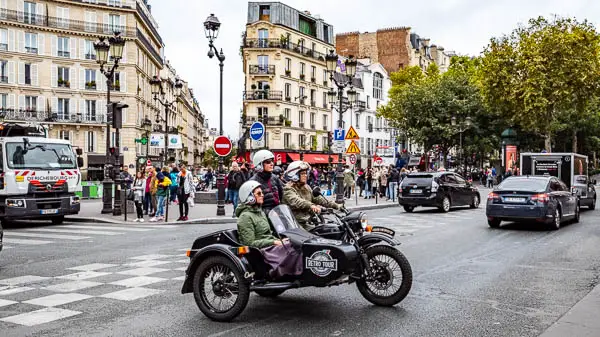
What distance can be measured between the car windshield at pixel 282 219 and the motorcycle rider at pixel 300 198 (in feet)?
1.42

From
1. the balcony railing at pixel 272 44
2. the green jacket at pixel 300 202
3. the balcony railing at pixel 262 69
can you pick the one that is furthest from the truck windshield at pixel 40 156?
the balcony railing at pixel 272 44

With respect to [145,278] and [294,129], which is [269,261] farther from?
[294,129]

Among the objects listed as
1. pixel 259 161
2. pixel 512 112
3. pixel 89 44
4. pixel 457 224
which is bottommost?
pixel 457 224

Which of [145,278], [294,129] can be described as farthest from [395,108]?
[145,278]

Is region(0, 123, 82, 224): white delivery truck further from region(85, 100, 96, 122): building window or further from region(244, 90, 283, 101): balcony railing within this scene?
region(244, 90, 283, 101): balcony railing

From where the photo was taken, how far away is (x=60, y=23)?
183ft

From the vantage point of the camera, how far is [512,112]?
143 ft

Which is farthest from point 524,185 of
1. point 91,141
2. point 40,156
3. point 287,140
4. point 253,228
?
point 91,141

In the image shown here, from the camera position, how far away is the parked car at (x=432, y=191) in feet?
70.7

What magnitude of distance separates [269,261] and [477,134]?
4991cm

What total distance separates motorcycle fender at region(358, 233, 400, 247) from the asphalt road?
28.5 inches

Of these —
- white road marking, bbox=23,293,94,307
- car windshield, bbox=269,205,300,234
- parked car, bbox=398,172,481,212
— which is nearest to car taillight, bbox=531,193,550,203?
parked car, bbox=398,172,481,212

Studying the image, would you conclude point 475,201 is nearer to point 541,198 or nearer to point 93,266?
point 541,198

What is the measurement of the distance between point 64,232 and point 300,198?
1039 cm
